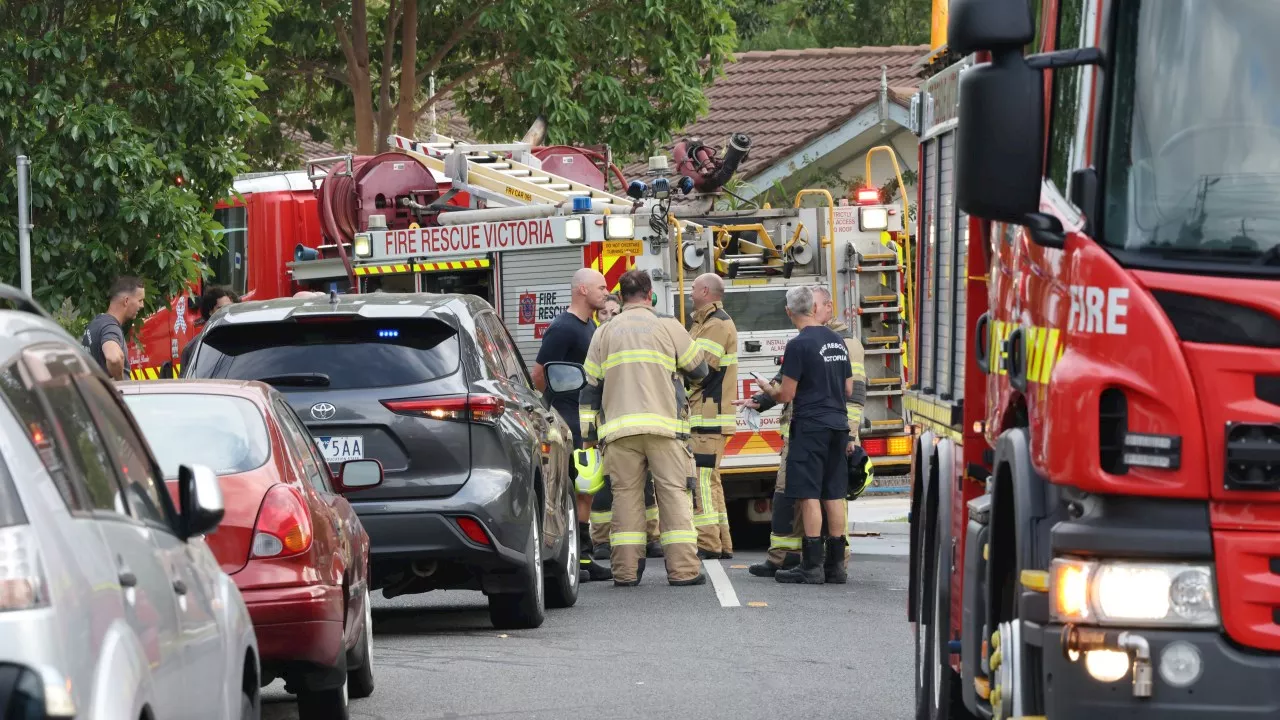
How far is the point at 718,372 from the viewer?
14.8 meters

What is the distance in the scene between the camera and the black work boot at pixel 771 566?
13.8 metres

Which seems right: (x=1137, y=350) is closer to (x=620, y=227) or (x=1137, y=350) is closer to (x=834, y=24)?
(x=620, y=227)

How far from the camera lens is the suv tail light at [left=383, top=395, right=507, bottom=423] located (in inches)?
412

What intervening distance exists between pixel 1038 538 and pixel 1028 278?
34.2 inches

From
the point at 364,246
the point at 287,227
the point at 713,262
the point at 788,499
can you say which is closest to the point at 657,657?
the point at 788,499

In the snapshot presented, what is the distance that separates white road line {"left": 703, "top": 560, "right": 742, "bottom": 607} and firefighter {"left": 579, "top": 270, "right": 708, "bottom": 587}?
0.56ft

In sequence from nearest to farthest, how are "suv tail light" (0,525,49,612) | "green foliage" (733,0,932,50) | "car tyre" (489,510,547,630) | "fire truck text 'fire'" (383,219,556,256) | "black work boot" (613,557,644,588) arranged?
"suv tail light" (0,525,49,612) < "car tyre" (489,510,547,630) < "black work boot" (613,557,644,588) < "fire truck text 'fire'" (383,219,556,256) < "green foliage" (733,0,932,50)

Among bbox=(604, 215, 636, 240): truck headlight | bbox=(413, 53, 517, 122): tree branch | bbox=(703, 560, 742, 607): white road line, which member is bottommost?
bbox=(703, 560, 742, 607): white road line

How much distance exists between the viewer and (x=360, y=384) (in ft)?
34.3

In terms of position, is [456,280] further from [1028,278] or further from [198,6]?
[1028,278]

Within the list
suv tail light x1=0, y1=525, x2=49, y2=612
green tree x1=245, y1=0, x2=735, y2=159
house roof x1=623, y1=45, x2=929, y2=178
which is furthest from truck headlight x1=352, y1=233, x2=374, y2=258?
suv tail light x1=0, y1=525, x2=49, y2=612


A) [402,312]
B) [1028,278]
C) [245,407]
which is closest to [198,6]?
[402,312]

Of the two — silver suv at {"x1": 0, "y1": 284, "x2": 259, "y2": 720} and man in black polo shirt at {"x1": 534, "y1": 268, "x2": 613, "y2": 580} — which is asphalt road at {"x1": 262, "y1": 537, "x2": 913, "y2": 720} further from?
silver suv at {"x1": 0, "y1": 284, "x2": 259, "y2": 720}

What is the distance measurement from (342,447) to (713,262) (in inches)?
256
